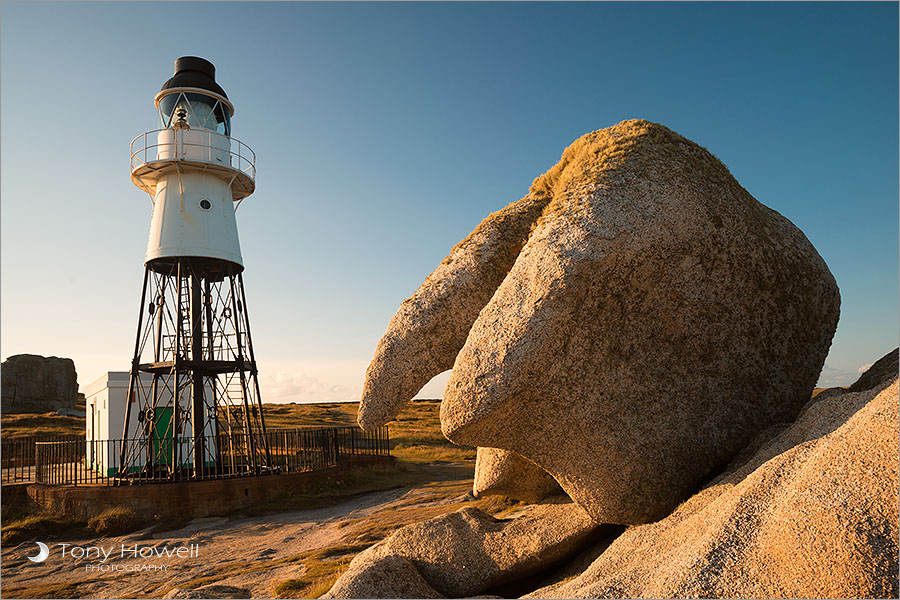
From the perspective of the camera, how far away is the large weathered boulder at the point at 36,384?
42188 millimetres

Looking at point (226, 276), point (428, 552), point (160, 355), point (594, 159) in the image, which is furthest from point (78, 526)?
point (594, 159)

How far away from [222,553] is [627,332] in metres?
10.2

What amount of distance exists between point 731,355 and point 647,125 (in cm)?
315

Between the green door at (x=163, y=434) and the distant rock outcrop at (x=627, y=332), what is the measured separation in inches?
520

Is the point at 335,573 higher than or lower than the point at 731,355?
lower

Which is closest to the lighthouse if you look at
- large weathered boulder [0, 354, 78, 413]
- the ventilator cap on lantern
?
the ventilator cap on lantern

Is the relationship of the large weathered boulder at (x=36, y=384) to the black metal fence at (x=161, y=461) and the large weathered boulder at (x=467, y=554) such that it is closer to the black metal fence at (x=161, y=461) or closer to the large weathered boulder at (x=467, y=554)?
the black metal fence at (x=161, y=461)

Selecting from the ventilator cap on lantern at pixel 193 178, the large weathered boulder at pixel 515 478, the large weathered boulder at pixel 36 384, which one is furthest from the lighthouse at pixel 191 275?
the large weathered boulder at pixel 36 384

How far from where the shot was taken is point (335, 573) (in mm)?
9414

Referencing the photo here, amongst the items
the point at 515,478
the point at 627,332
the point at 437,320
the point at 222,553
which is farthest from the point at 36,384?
the point at 627,332

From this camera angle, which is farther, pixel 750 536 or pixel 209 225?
pixel 209 225

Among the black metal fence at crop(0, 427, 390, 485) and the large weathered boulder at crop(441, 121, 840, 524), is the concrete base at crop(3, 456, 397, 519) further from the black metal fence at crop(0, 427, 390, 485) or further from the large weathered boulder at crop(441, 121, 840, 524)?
the large weathered boulder at crop(441, 121, 840, 524)

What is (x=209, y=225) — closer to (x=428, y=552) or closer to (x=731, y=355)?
(x=428, y=552)

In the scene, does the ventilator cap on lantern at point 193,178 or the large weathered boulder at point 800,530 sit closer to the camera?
the large weathered boulder at point 800,530
